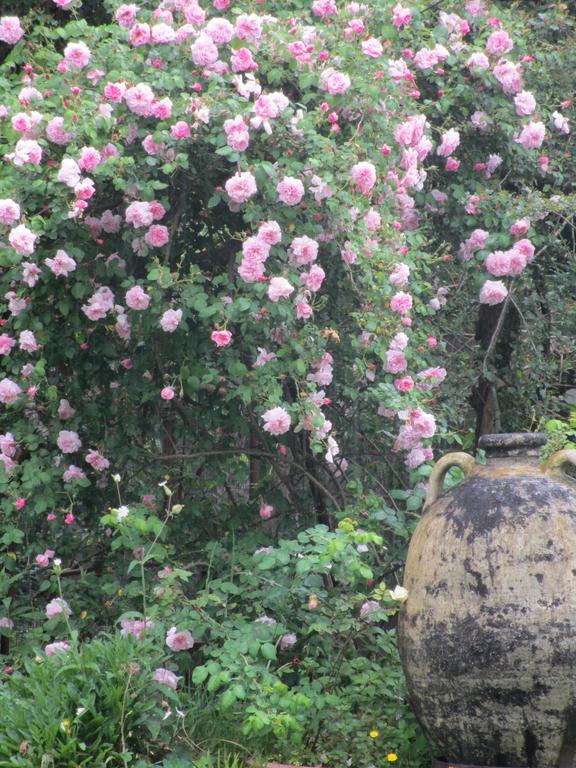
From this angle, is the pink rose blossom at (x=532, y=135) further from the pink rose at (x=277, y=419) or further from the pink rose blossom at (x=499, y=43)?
the pink rose at (x=277, y=419)

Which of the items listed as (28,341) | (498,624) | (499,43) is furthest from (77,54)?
(498,624)

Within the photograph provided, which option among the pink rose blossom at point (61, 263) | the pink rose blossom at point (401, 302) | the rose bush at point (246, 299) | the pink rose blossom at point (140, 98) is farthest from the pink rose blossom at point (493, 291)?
the pink rose blossom at point (61, 263)

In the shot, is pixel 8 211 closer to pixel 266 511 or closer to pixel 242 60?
pixel 242 60

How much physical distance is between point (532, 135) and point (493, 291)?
71 centimetres

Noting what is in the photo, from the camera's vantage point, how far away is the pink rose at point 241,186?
13.1 ft

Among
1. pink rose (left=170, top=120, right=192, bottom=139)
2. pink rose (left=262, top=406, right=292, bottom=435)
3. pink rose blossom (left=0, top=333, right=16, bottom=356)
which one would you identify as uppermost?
pink rose (left=170, top=120, right=192, bottom=139)

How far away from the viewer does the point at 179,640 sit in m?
3.87

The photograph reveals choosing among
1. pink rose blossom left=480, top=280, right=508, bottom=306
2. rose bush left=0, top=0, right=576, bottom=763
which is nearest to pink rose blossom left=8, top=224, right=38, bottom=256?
rose bush left=0, top=0, right=576, bottom=763

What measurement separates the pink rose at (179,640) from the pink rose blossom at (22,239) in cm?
137

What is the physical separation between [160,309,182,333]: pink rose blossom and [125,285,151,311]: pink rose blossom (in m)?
0.09

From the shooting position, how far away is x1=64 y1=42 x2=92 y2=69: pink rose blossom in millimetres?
4188

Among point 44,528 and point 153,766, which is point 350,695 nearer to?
point 153,766

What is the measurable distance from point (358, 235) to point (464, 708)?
68.5 inches

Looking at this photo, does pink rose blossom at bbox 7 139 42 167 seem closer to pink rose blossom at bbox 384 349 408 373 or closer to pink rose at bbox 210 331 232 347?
pink rose at bbox 210 331 232 347
